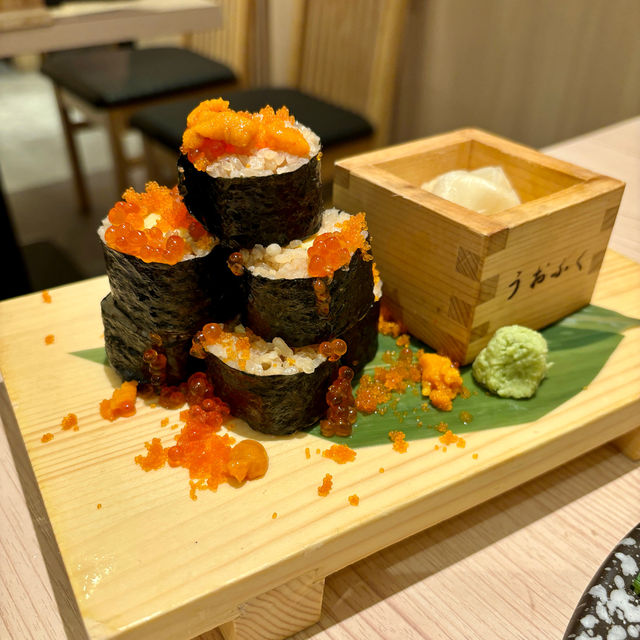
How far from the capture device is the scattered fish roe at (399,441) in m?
0.68

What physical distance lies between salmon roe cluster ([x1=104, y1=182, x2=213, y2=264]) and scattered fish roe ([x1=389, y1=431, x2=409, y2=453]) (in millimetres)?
283

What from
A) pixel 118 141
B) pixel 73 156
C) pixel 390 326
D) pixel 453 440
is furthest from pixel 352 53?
pixel 453 440

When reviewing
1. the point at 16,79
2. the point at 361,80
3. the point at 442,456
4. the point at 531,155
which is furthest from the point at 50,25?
the point at 16,79

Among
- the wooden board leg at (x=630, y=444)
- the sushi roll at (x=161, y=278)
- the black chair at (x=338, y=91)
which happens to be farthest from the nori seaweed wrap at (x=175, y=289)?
the black chair at (x=338, y=91)

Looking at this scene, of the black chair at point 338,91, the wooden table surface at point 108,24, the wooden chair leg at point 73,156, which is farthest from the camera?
the wooden chair leg at point 73,156

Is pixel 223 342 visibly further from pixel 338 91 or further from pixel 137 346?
pixel 338 91

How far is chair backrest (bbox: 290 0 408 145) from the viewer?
6.65ft

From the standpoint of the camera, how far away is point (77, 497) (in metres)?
0.62

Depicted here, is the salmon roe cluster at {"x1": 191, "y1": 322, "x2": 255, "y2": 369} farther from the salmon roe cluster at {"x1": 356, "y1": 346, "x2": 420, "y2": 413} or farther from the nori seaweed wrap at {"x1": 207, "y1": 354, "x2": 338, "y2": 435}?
the salmon roe cluster at {"x1": 356, "y1": 346, "x2": 420, "y2": 413}

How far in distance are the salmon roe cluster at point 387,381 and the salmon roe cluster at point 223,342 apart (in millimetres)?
150

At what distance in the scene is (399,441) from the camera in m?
0.68

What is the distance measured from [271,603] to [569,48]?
6.36ft

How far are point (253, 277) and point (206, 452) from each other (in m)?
0.19

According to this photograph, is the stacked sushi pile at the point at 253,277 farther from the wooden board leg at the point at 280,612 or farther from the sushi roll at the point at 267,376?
the wooden board leg at the point at 280,612
